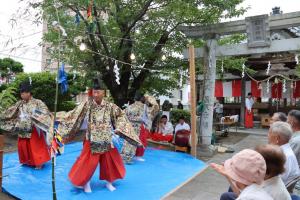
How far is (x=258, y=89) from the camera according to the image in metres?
16.1

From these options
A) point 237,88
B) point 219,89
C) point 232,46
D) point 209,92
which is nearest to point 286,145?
point 209,92

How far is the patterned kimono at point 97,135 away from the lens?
5305 millimetres

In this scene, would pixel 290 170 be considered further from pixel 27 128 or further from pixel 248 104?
pixel 248 104

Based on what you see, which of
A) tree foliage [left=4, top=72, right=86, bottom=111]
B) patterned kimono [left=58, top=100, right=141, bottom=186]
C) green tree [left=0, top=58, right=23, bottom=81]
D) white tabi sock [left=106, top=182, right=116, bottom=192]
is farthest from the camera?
green tree [left=0, top=58, right=23, bottom=81]

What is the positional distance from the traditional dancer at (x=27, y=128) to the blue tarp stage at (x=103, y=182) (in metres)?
0.23

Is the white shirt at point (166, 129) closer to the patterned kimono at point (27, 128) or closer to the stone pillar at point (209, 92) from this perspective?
the stone pillar at point (209, 92)

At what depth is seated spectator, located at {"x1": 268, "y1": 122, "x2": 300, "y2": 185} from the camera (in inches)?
134

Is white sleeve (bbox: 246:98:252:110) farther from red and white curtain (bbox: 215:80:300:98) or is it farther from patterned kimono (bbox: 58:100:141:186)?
patterned kimono (bbox: 58:100:141:186)

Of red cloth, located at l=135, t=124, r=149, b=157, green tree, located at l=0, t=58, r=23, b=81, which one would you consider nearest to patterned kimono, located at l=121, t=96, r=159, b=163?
red cloth, located at l=135, t=124, r=149, b=157

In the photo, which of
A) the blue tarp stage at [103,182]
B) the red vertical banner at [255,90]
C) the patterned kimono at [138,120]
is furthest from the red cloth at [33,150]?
the red vertical banner at [255,90]

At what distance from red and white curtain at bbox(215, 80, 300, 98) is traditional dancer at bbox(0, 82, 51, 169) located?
1184cm

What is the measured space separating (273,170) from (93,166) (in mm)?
3383

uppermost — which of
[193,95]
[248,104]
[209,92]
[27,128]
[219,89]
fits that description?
[219,89]

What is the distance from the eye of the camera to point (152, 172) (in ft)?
22.6
